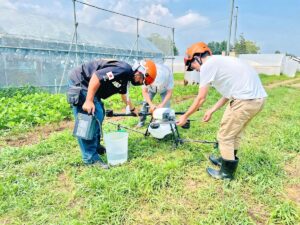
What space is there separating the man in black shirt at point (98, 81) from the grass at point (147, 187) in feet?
1.14

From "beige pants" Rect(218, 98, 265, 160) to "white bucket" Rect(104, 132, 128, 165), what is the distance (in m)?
1.25

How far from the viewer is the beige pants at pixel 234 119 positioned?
2.88 meters

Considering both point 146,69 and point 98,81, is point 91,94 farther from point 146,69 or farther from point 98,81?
point 146,69

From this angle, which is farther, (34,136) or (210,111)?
(34,136)

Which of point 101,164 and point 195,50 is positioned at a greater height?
point 195,50

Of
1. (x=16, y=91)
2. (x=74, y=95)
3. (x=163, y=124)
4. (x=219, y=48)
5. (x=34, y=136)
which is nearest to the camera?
(x=74, y=95)

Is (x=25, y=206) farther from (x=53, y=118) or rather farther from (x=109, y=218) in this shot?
(x=53, y=118)

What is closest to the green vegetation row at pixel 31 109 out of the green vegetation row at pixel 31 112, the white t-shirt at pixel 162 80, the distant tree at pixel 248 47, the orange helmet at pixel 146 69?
the green vegetation row at pixel 31 112

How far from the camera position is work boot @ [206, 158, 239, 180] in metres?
3.10

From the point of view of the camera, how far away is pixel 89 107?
320cm

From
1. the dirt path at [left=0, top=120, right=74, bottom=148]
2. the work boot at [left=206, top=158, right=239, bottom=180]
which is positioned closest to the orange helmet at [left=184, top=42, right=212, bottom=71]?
the work boot at [left=206, top=158, right=239, bottom=180]

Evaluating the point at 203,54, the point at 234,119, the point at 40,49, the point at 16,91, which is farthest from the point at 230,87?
the point at 40,49

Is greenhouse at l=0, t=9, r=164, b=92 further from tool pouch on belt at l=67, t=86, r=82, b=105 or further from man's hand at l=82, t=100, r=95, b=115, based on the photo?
man's hand at l=82, t=100, r=95, b=115

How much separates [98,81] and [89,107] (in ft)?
1.12
